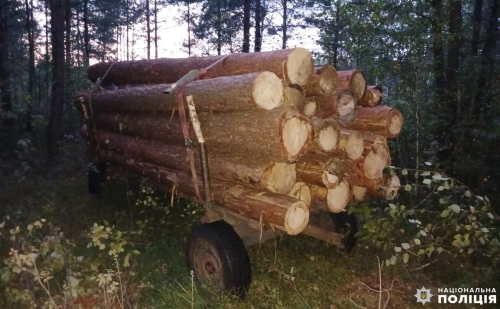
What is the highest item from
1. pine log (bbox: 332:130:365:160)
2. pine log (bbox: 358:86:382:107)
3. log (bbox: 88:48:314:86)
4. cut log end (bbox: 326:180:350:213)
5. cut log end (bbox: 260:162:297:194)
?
log (bbox: 88:48:314:86)

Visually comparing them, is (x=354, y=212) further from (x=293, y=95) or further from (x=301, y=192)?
(x=293, y=95)

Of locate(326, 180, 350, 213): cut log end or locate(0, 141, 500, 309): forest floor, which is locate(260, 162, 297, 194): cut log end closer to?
locate(326, 180, 350, 213): cut log end

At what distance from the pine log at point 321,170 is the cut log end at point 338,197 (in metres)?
0.22

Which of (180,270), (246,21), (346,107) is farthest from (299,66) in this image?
A: (246,21)

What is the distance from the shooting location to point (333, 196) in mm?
4406

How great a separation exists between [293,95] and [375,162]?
4.13 feet

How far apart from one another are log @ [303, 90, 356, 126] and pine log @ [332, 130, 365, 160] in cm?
15

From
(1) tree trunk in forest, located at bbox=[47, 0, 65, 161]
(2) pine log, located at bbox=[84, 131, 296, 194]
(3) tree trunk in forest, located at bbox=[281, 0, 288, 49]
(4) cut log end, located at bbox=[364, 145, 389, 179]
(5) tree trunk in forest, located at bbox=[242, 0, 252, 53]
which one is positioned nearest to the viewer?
(2) pine log, located at bbox=[84, 131, 296, 194]

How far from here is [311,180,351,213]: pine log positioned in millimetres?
4398

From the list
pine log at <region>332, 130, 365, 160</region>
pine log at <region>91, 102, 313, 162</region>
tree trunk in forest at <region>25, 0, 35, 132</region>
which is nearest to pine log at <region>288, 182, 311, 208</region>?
pine log at <region>332, 130, 365, 160</region>

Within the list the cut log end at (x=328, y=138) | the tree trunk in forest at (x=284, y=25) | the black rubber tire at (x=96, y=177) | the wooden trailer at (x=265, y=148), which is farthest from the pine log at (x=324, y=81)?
the tree trunk in forest at (x=284, y=25)

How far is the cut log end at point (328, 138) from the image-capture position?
3943 mm

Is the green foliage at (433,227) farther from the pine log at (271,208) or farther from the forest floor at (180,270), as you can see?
the pine log at (271,208)

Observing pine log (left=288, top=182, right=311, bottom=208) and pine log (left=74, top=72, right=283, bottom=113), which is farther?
pine log (left=288, top=182, right=311, bottom=208)
